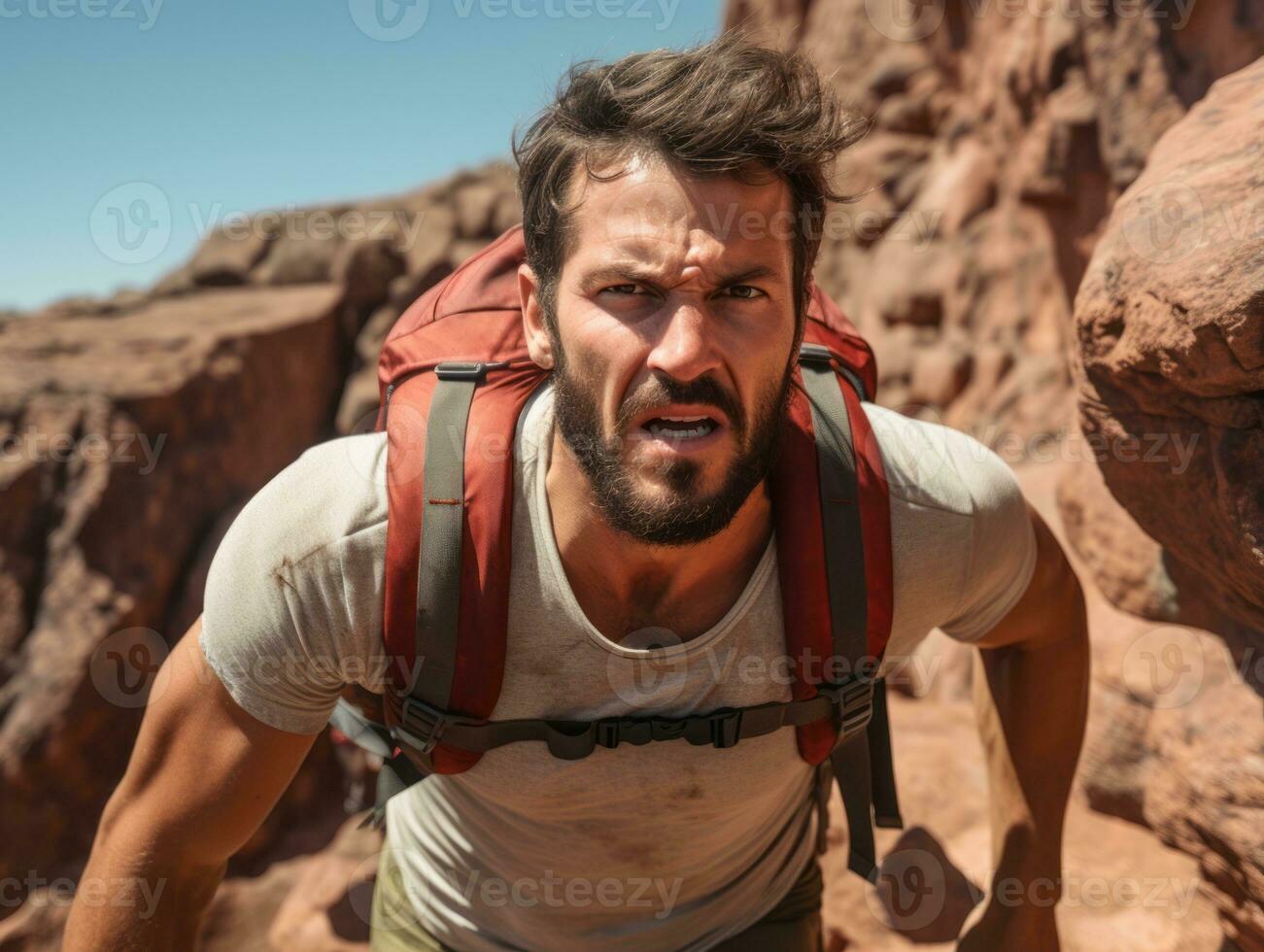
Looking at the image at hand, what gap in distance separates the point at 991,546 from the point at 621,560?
779mm

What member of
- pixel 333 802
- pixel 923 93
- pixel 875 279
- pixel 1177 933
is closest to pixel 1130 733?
pixel 1177 933

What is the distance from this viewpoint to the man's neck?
6.06ft

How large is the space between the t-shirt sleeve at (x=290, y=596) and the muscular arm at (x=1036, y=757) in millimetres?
1407

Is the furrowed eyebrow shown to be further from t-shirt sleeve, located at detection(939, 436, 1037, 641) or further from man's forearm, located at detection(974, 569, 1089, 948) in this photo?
man's forearm, located at detection(974, 569, 1089, 948)

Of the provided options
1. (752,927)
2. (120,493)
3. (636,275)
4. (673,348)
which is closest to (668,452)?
(673,348)

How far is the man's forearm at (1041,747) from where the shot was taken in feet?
7.32

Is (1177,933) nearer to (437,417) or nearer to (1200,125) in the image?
(1200,125)

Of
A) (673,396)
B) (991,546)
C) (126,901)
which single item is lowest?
(126,901)

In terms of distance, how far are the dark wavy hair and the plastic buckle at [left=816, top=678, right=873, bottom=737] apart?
73cm

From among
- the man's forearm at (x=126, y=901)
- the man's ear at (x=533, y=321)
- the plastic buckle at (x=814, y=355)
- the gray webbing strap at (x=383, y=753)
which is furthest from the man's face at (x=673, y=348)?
the man's forearm at (x=126, y=901)

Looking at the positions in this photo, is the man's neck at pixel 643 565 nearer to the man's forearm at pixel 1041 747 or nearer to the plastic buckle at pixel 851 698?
the plastic buckle at pixel 851 698

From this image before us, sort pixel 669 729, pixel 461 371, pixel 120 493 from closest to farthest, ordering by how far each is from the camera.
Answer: pixel 669 729, pixel 461 371, pixel 120 493

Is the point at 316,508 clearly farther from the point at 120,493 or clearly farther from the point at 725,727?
the point at 120,493

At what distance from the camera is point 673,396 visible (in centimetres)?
169
